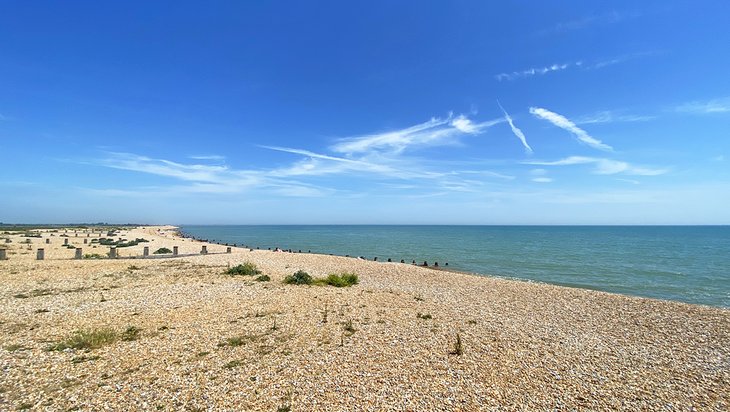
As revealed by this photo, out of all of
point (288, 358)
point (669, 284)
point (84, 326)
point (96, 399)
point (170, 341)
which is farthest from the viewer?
point (669, 284)

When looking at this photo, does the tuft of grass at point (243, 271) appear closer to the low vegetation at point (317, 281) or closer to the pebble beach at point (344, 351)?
the low vegetation at point (317, 281)

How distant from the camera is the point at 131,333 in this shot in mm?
9500

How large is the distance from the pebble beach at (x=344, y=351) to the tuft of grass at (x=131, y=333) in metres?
0.05

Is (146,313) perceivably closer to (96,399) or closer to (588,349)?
(96,399)

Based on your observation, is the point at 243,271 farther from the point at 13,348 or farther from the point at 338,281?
the point at 13,348

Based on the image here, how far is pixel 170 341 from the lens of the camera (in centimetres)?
898

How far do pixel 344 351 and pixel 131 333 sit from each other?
20.2ft

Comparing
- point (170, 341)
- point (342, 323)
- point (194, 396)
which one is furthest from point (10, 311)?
point (342, 323)

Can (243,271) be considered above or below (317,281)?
above

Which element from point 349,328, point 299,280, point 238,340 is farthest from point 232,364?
point 299,280

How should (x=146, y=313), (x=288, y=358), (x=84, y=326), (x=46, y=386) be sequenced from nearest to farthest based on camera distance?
(x=46, y=386), (x=288, y=358), (x=84, y=326), (x=146, y=313)

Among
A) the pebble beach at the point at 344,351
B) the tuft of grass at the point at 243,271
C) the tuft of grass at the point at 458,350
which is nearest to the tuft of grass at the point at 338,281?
the pebble beach at the point at 344,351

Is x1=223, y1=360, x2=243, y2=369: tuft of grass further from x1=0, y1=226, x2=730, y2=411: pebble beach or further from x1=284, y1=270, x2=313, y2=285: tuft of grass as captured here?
x1=284, y1=270, x2=313, y2=285: tuft of grass

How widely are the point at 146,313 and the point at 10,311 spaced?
4.47m
